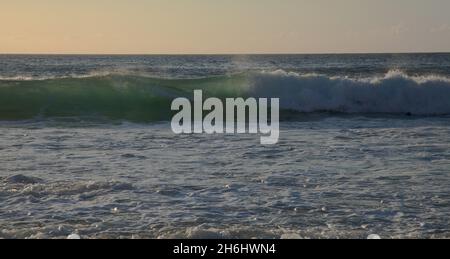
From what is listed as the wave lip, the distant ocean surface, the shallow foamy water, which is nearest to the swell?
the wave lip

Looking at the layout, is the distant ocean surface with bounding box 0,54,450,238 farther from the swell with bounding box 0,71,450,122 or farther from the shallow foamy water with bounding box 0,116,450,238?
the swell with bounding box 0,71,450,122

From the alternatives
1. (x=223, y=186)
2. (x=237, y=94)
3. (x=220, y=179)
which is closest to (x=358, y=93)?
(x=237, y=94)

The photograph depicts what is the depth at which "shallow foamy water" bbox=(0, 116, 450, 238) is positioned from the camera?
17.1 ft

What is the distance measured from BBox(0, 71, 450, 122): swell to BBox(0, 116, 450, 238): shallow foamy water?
6.69m

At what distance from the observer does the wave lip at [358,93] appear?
18844 mm

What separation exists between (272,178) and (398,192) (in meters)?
1.49

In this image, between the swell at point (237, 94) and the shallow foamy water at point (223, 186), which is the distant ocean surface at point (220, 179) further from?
the swell at point (237, 94)

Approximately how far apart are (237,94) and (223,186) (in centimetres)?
1402

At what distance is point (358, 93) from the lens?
64.8 feet

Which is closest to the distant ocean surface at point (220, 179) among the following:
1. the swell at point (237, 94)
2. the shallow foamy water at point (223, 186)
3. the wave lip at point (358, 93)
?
the shallow foamy water at point (223, 186)

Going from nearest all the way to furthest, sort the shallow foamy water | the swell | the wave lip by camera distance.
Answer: the shallow foamy water → the swell → the wave lip

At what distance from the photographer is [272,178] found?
7.17 m

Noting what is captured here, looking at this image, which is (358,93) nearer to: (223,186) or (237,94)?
(237,94)

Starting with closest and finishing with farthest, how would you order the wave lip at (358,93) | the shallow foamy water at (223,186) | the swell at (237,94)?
1. the shallow foamy water at (223,186)
2. the swell at (237,94)
3. the wave lip at (358,93)
